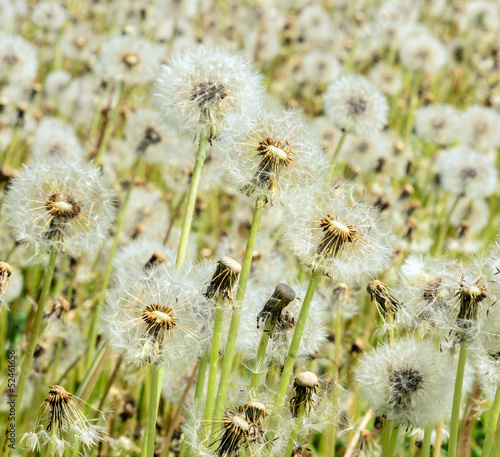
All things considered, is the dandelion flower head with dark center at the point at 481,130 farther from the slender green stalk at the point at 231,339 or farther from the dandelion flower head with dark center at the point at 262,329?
the slender green stalk at the point at 231,339

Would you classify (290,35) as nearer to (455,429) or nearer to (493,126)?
(493,126)

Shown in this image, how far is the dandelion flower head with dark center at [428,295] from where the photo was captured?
5.85 feet

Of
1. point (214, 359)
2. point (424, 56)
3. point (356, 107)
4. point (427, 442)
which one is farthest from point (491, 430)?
point (424, 56)

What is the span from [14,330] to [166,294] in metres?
2.46

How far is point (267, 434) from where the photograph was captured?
1637 millimetres

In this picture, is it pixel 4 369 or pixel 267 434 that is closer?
pixel 267 434

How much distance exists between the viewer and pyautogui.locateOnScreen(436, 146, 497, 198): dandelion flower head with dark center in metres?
4.75

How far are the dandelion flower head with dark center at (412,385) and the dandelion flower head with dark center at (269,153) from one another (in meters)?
0.62

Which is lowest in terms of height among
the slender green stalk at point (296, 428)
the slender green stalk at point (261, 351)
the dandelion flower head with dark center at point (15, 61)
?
the slender green stalk at point (296, 428)

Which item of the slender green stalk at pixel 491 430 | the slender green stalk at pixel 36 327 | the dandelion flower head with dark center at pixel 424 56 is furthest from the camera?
the dandelion flower head with dark center at pixel 424 56

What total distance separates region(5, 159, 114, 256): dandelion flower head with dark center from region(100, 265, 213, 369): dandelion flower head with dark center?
0.37 meters

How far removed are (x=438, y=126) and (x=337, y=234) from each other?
14.0 ft

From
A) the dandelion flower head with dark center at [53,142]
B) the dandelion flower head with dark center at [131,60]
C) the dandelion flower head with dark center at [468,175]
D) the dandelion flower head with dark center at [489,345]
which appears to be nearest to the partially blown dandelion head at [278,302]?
the dandelion flower head with dark center at [489,345]

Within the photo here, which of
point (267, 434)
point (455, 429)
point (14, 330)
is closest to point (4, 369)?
point (14, 330)
